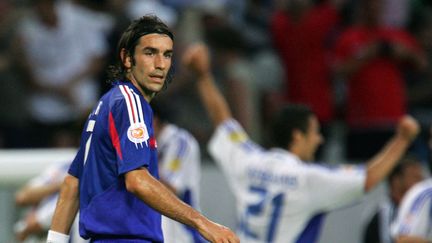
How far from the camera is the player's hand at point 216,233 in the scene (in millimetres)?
5098

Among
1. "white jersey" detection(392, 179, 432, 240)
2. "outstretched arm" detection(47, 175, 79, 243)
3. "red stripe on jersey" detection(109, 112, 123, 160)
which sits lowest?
"white jersey" detection(392, 179, 432, 240)

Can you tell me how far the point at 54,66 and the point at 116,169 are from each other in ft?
18.6

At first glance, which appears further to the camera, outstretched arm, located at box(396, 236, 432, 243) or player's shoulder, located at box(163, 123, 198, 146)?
player's shoulder, located at box(163, 123, 198, 146)

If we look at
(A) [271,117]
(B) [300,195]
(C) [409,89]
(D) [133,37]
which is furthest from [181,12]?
(D) [133,37]

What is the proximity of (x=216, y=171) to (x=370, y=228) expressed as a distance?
1.49 meters

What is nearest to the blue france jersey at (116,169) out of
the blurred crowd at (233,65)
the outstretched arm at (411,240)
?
the outstretched arm at (411,240)

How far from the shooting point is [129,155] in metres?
5.38

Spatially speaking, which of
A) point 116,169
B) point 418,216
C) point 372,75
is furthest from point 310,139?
point 372,75

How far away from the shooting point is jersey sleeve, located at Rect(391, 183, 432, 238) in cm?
782

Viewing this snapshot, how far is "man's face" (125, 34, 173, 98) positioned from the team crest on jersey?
0.23 metres

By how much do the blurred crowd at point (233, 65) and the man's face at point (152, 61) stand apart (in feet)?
16.7

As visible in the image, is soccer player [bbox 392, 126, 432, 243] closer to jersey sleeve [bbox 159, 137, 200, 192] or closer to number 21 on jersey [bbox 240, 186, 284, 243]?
number 21 on jersey [bbox 240, 186, 284, 243]

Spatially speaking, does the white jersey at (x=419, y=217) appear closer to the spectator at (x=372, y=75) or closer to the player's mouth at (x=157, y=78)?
the player's mouth at (x=157, y=78)

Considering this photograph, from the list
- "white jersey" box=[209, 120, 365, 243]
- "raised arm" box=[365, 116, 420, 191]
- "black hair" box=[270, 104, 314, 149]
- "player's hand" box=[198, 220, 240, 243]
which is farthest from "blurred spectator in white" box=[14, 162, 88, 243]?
"player's hand" box=[198, 220, 240, 243]
